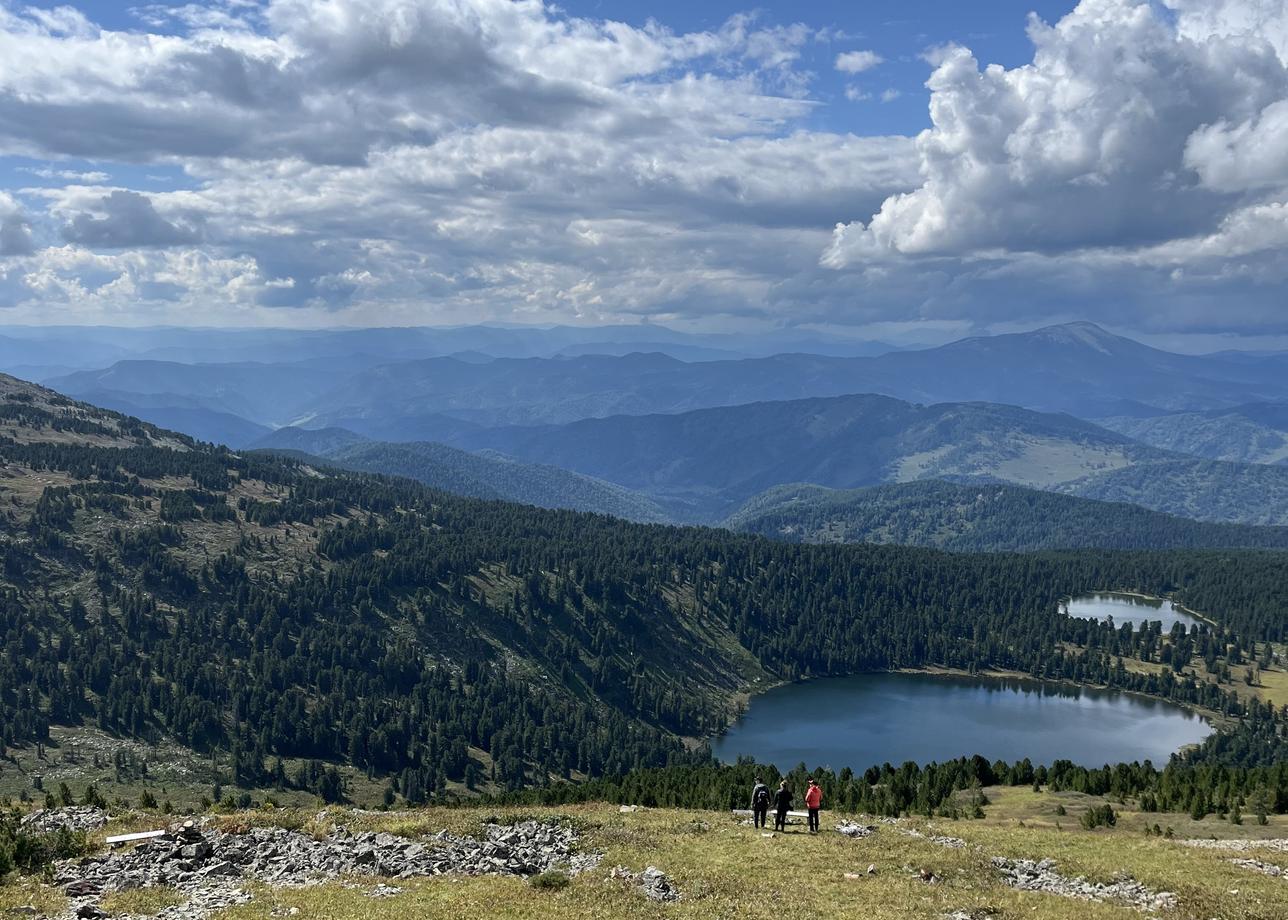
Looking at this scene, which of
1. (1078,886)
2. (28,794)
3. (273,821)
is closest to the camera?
(1078,886)

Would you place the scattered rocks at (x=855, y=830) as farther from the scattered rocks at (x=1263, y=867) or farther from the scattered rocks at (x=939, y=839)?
the scattered rocks at (x=1263, y=867)

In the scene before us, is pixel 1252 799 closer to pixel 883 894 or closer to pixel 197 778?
pixel 883 894

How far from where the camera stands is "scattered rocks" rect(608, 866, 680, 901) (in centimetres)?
4203

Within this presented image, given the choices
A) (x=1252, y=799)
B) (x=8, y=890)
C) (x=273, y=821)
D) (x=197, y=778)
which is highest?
(x=8, y=890)

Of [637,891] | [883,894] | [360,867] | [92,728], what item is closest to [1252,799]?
[883,894]

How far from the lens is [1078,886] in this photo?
1809 inches

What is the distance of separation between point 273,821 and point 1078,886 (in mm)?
45024

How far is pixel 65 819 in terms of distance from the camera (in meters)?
56.1

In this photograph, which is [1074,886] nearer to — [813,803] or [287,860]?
[813,803]

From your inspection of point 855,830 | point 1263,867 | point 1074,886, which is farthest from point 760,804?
point 1263,867

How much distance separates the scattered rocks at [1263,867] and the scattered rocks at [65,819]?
65.0m

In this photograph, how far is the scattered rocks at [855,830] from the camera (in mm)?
56906

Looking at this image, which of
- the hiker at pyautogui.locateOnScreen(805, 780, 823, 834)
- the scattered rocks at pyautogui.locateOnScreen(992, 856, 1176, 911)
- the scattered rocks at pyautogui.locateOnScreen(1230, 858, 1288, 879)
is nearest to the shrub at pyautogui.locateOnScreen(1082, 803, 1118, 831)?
the scattered rocks at pyautogui.locateOnScreen(1230, 858, 1288, 879)

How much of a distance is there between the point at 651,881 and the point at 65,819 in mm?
38192
